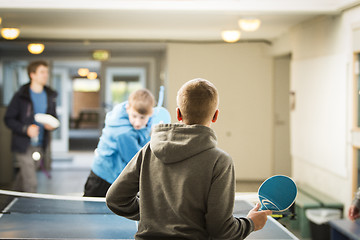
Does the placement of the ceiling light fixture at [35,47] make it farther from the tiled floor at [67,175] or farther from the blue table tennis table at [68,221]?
the blue table tennis table at [68,221]

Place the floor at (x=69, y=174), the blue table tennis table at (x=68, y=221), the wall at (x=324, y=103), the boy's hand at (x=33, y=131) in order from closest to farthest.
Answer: the blue table tennis table at (x=68, y=221) → the boy's hand at (x=33, y=131) → the wall at (x=324, y=103) → the floor at (x=69, y=174)

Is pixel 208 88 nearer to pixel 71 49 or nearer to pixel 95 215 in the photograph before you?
pixel 95 215

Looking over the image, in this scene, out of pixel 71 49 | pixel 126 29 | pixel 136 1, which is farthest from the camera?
pixel 71 49

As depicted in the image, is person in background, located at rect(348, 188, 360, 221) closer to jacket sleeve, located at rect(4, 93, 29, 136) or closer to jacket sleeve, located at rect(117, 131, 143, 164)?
jacket sleeve, located at rect(117, 131, 143, 164)

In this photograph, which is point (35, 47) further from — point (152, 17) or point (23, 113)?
point (23, 113)

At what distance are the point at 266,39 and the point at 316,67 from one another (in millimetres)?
1838

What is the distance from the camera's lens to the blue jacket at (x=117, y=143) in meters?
2.89

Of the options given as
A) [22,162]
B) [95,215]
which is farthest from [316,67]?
[95,215]

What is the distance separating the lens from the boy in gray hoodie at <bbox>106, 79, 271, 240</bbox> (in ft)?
Result: 4.81

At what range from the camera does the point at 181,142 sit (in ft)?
4.88

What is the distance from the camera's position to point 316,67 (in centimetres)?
591

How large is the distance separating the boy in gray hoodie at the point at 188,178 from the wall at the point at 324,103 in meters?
3.69

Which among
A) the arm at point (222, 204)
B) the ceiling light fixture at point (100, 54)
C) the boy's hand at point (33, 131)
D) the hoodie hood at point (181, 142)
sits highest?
the ceiling light fixture at point (100, 54)

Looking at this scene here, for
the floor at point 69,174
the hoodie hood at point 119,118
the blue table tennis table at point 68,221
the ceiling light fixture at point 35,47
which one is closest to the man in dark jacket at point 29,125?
the floor at point 69,174
